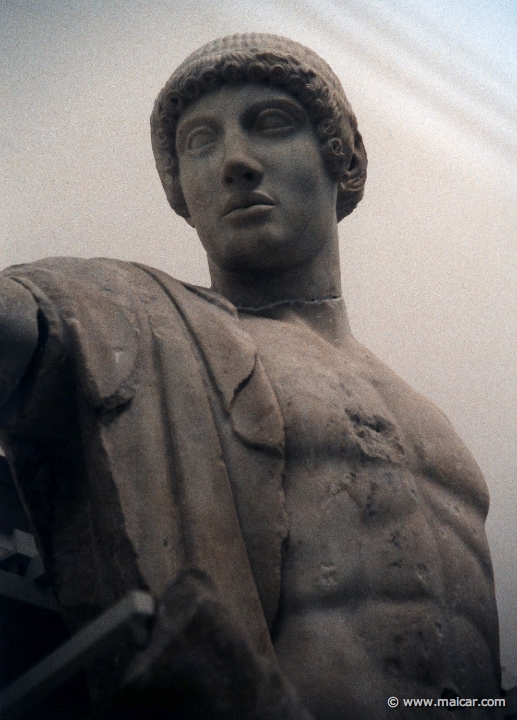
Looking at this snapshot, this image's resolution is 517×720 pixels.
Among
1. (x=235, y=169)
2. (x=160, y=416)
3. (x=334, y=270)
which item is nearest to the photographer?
(x=160, y=416)

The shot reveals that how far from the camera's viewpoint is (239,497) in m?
2.63

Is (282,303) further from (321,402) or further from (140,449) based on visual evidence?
(140,449)

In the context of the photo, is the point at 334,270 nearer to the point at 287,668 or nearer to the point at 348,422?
the point at 348,422

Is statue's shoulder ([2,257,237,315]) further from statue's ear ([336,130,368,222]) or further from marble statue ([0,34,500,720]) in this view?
statue's ear ([336,130,368,222])

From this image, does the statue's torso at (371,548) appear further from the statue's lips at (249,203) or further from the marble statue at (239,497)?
the statue's lips at (249,203)

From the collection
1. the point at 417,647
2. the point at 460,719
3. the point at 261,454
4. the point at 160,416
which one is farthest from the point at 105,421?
the point at 460,719

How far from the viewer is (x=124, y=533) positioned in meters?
2.45

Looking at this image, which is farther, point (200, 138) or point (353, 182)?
point (353, 182)

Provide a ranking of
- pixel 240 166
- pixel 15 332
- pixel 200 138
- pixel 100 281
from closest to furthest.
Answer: pixel 15 332
pixel 100 281
pixel 240 166
pixel 200 138

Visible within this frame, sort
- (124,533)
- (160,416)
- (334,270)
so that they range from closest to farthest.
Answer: (124,533), (160,416), (334,270)

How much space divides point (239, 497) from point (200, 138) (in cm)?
130

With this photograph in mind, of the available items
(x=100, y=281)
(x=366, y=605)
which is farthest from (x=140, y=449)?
(x=366, y=605)

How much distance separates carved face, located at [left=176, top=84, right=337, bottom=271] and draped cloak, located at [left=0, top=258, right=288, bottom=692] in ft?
1.67

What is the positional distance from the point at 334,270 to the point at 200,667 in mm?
1640
